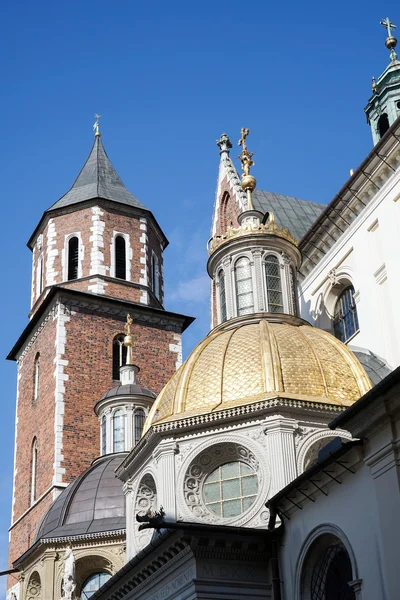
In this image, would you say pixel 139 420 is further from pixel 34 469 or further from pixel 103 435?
pixel 34 469

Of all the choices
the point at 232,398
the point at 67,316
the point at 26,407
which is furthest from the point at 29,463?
the point at 232,398

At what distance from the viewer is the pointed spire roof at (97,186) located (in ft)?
111

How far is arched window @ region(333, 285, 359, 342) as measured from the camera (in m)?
21.0

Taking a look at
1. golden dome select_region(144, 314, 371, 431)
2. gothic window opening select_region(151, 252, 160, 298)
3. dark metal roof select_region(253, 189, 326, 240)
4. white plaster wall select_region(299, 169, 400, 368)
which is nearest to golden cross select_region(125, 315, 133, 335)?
gothic window opening select_region(151, 252, 160, 298)

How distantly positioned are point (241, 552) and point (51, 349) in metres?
18.1

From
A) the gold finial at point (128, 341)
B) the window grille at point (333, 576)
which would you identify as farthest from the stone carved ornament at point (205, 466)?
the gold finial at point (128, 341)

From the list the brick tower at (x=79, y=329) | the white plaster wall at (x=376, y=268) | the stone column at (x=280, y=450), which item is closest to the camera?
the stone column at (x=280, y=450)

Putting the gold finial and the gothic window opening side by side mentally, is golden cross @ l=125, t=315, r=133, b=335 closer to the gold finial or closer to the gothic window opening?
the gold finial

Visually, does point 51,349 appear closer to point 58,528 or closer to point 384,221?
point 58,528

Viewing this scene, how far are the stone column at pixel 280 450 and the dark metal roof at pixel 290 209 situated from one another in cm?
1194

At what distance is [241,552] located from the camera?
13.4 meters

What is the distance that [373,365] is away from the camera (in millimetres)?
18188

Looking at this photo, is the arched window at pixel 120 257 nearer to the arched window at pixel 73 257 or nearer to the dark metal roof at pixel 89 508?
the arched window at pixel 73 257

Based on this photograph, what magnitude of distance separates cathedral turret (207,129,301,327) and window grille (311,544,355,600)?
6685mm
